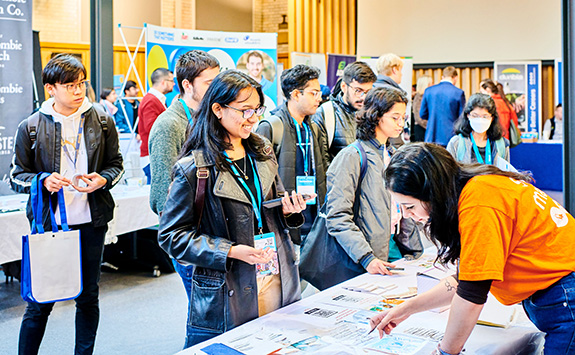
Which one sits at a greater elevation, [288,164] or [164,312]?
[288,164]

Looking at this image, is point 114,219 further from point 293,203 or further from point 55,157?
point 293,203

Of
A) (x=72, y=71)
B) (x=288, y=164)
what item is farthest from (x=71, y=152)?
(x=288, y=164)

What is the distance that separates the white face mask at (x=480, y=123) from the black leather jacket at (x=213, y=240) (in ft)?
8.72

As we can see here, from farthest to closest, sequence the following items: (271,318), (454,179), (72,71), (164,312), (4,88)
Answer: (4,88), (164,312), (72,71), (271,318), (454,179)

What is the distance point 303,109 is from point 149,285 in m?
2.25

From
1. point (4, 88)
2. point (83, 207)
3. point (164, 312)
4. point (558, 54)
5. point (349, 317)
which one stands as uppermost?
point (558, 54)

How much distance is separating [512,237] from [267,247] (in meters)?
0.81

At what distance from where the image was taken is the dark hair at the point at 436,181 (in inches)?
57.6

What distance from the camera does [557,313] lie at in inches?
A: 60.7

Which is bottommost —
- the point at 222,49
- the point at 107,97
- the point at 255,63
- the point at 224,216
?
the point at 224,216

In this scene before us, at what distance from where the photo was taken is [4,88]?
4.49 metres

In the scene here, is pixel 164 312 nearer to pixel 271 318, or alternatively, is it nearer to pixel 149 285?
pixel 149 285

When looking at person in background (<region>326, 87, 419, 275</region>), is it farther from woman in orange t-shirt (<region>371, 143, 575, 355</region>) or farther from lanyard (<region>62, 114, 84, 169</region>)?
lanyard (<region>62, 114, 84, 169</region>)

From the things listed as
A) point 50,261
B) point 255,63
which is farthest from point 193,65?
point 255,63
